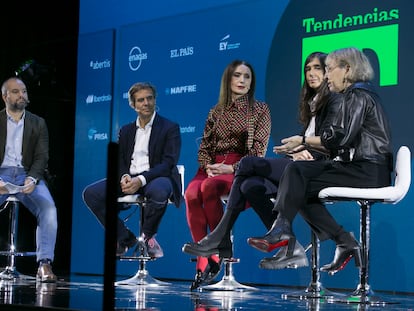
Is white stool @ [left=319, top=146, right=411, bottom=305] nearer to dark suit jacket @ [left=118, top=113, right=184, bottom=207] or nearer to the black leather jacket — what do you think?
the black leather jacket

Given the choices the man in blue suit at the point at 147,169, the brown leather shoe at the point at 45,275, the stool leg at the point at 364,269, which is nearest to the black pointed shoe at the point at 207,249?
the stool leg at the point at 364,269

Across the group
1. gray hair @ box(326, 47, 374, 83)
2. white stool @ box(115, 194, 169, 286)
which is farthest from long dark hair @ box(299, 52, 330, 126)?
white stool @ box(115, 194, 169, 286)

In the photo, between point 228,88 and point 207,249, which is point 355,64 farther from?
point 207,249

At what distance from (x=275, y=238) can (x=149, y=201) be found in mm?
1613

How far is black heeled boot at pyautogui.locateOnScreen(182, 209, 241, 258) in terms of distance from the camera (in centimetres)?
495

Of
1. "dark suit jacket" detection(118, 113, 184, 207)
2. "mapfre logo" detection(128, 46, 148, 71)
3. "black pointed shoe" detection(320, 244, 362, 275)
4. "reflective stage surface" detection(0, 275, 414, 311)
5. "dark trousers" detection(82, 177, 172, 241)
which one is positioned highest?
"mapfre logo" detection(128, 46, 148, 71)

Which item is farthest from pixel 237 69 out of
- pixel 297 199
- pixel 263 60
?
pixel 297 199

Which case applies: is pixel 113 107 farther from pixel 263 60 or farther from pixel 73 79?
pixel 263 60

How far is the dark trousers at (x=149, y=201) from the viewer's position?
19.1 feet

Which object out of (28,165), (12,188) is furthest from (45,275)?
(28,165)

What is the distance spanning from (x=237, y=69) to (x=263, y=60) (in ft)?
2.06

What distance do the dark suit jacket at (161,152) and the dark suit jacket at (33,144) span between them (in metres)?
0.67

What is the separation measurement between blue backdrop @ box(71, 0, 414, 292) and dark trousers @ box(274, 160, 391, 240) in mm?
1176

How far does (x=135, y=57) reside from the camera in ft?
24.1
